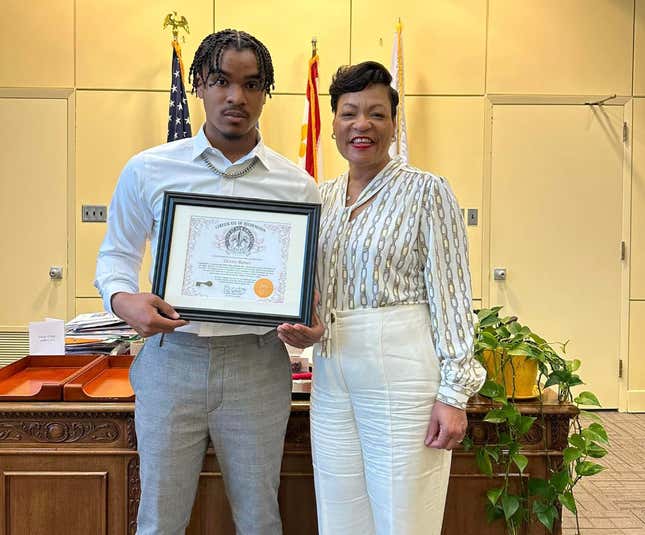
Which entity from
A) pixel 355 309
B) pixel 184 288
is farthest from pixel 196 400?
pixel 355 309

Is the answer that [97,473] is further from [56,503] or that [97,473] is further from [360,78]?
[360,78]

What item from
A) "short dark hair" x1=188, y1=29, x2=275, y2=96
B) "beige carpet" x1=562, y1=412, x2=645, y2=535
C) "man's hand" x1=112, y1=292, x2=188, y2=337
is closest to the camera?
"man's hand" x1=112, y1=292, x2=188, y2=337

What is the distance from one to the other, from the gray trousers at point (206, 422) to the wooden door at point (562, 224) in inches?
134

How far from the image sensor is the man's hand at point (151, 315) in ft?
4.12

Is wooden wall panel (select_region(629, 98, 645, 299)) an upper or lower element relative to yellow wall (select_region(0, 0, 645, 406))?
lower

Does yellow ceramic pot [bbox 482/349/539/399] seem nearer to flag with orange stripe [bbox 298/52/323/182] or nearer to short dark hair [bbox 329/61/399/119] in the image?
short dark hair [bbox 329/61/399/119]

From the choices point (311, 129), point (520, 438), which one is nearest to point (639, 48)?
point (311, 129)

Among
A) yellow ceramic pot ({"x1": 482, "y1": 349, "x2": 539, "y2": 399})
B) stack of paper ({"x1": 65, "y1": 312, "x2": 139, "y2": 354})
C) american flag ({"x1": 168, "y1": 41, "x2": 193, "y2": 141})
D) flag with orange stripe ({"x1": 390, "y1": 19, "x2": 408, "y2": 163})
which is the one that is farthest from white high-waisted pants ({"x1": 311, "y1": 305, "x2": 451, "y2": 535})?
american flag ({"x1": 168, "y1": 41, "x2": 193, "y2": 141})

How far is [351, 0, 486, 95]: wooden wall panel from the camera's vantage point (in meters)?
4.40

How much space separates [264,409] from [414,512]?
1.32 feet

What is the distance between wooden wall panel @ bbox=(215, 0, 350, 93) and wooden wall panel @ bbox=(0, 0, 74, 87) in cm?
108

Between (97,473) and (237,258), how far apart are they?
929 mm

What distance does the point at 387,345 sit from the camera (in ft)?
4.51

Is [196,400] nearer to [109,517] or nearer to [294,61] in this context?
[109,517]
